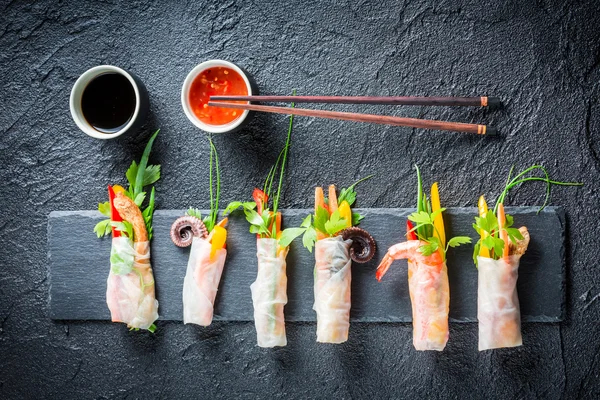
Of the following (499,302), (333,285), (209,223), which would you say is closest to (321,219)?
(333,285)

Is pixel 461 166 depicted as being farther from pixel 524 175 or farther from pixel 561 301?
pixel 561 301

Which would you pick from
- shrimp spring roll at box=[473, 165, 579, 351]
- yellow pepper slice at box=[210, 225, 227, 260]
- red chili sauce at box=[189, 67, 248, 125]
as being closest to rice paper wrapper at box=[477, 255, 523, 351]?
shrimp spring roll at box=[473, 165, 579, 351]

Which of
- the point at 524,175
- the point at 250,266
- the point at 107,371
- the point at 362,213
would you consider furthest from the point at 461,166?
the point at 107,371

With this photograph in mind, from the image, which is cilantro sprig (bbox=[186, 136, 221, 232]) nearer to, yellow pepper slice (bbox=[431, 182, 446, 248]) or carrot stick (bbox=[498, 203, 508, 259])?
yellow pepper slice (bbox=[431, 182, 446, 248])

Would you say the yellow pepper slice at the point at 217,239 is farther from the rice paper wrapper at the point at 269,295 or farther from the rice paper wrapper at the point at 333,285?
the rice paper wrapper at the point at 333,285

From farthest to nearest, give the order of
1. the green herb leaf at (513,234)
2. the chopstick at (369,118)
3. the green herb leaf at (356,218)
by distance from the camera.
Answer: the green herb leaf at (356,218) → the chopstick at (369,118) → the green herb leaf at (513,234)

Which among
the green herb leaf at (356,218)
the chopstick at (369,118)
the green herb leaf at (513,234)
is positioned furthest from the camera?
the green herb leaf at (356,218)

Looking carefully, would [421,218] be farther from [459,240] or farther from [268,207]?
[268,207]

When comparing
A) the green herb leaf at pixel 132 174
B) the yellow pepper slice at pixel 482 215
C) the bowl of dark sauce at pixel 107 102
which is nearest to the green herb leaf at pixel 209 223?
the green herb leaf at pixel 132 174
